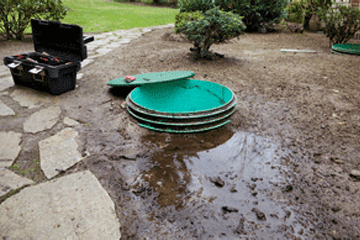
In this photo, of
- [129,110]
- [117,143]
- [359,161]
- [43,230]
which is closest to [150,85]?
[129,110]

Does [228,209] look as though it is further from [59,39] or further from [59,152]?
[59,39]

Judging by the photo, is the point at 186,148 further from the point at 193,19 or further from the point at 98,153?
the point at 193,19

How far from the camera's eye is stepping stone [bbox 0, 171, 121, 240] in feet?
4.73

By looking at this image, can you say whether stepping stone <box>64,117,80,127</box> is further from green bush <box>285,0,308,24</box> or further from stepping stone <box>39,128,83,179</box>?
green bush <box>285,0,308,24</box>

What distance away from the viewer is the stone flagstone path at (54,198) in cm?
146

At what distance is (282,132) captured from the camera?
8.80 feet

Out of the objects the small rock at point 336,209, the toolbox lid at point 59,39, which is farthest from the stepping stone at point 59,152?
the small rock at point 336,209

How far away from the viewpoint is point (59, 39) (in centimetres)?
342

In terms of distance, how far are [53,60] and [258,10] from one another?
23.0 ft

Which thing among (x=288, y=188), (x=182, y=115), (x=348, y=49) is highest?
(x=348, y=49)

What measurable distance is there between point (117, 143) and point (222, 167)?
1.03 m

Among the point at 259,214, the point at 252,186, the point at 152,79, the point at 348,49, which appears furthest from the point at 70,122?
the point at 348,49

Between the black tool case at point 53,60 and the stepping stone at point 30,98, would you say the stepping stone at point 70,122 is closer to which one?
the stepping stone at point 30,98

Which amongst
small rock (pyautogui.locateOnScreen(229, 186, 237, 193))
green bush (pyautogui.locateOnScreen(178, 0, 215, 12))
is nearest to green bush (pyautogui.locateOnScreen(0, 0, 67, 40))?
green bush (pyautogui.locateOnScreen(178, 0, 215, 12))
